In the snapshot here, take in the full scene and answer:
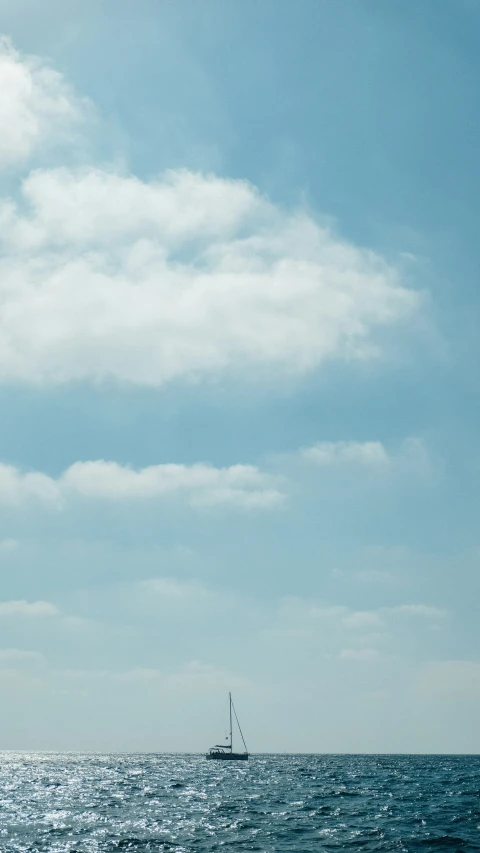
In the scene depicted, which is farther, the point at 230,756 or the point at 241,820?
the point at 230,756

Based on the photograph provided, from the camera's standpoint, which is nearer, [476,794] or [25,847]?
[25,847]

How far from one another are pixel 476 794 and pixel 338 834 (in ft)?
134

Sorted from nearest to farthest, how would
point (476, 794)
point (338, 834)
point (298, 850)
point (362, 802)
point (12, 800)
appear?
point (298, 850)
point (338, 834)
point (362, 802)
point (12, 800)
point (476, 794)

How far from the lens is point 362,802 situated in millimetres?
65125

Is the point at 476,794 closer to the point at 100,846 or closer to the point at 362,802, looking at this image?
the point at 362,802

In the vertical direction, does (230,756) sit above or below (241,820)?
below

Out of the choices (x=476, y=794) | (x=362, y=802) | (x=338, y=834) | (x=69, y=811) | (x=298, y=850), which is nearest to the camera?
(x=298, y=850)

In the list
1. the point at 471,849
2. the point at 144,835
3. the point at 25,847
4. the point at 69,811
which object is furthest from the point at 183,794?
the point at 471,849

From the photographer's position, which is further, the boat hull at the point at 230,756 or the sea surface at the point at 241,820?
the boat hull at the point at 230,756

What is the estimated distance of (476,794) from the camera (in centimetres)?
7656

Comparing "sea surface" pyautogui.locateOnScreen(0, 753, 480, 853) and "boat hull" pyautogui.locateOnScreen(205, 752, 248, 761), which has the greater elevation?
"sea surface" pyautogui.locateOnScreen(0, 753, 480, 853)

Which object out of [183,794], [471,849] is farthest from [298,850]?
[183,794]

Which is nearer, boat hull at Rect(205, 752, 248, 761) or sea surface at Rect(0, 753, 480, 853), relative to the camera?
sea surface at Rect(0, 753, 480, 853)

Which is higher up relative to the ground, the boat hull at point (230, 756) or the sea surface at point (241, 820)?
the sea surface at point (241, 820)
